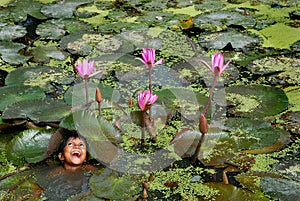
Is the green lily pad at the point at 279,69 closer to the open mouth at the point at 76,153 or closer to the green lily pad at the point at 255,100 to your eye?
the green lily pad at the point at 255,100

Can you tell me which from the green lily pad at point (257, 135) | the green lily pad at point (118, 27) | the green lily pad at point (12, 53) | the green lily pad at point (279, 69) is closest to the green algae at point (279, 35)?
the green lily pad at point (279, 69)

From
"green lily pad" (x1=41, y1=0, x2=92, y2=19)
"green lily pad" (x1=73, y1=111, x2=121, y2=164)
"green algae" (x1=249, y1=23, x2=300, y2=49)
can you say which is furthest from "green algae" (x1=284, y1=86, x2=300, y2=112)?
"green lily pad" (x1=41, y1=0, x2=92, y2=19)

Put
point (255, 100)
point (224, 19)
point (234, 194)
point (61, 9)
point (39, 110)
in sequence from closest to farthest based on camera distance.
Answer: point (234, 194), point (39, 110), point (255, 100), point (224, 19), point (61, 9)

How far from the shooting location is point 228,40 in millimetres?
3045

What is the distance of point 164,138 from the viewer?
6.96 ft

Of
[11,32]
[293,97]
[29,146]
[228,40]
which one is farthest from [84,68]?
[11,32]

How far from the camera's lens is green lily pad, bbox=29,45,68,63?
287 cm

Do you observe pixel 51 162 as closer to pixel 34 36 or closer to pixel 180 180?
pixel 180 180

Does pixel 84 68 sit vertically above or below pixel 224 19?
above

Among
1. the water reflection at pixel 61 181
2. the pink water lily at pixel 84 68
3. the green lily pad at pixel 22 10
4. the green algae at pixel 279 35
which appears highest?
the pink water lily at pixel 84 68

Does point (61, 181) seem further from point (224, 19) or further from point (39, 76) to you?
point (224, 19)

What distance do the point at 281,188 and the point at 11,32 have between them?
223cm

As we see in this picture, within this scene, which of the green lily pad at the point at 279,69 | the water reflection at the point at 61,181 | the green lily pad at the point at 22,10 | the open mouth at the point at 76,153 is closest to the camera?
the water reflection at the point at 61,181

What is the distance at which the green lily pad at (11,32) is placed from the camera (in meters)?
3.18
